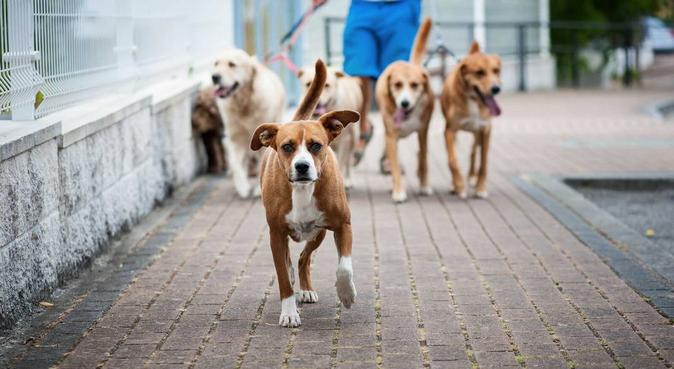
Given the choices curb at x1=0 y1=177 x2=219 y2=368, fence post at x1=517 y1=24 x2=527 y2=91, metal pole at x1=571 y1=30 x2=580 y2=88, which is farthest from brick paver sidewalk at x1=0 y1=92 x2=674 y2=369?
metal pole at x1=571 y1=30 x2=580 y2=88

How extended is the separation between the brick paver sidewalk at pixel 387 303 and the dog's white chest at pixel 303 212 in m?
0.47

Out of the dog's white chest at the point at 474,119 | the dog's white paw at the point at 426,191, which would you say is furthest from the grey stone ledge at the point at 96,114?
the dog's white chest at the point at 474,119

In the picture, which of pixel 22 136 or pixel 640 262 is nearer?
pixel 22 136

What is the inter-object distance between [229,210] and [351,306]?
371cm

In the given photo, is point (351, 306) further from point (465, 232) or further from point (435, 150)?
point (435, 150)

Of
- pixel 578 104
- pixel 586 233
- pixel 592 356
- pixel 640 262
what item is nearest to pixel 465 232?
pixel 586 233

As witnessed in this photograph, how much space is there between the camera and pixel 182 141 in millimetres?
11062

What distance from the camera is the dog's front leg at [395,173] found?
392 inches

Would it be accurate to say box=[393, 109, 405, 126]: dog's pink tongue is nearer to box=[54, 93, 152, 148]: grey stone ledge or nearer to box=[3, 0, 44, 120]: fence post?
box=[54, 93, 152, 148]: grey stone ledge

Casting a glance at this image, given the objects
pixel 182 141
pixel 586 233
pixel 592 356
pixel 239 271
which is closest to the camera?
pixel 592 356

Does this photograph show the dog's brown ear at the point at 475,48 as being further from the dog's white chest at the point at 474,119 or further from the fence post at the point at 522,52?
the fence post at the point at 522,52

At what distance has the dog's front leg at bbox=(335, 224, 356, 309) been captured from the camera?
572 centimetres

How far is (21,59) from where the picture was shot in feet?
20.4

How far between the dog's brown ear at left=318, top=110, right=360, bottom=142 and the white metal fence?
1.61 meters
